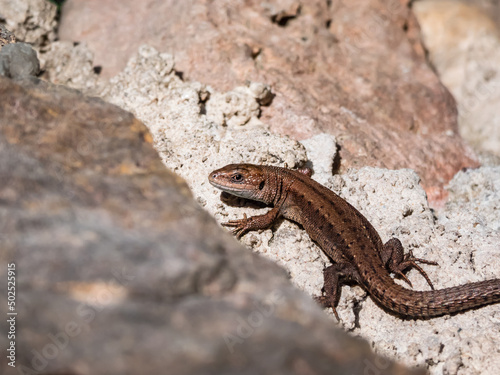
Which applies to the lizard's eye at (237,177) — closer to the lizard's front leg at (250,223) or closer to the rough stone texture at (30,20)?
the lizard's front leg at (250,223)

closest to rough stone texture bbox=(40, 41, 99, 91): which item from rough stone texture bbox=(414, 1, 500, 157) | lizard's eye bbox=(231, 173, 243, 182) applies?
lizard's eye bbox=(231, 173, 243, 182)

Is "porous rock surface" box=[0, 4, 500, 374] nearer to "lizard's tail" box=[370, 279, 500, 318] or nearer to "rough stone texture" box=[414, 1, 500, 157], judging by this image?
"lizard's tail" box=[370, 279, 500, 318]

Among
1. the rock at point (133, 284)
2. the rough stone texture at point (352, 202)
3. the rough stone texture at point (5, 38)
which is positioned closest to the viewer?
the rock at point (133, 284)

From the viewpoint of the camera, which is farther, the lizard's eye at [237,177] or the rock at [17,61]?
the lizard's eye at [237,177]

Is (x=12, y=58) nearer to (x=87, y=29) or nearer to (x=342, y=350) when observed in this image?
(x=87, y=29)

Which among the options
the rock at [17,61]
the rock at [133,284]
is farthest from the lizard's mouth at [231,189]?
the rock at [17,61]

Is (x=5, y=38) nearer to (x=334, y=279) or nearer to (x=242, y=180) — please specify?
(x=242, y=180)

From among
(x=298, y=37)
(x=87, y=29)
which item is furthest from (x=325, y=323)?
(x=87, y=29)

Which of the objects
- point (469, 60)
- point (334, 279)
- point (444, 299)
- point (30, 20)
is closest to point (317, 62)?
point (469, 60)
